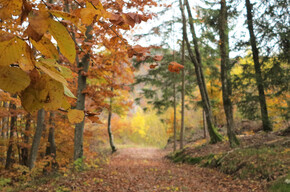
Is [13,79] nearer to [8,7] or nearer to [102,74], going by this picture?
[8,7]

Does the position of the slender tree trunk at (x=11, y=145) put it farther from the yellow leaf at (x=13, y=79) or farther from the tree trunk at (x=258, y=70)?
the tree trunk at (x=258, y=70)

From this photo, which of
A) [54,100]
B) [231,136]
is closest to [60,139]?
[231,136]

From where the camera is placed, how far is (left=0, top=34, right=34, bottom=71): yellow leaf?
462 millimetres

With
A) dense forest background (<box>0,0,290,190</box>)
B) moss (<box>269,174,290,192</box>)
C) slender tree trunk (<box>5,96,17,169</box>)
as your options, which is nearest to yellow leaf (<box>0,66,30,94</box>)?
dense forest background (<box>0,0,290,190</box>)

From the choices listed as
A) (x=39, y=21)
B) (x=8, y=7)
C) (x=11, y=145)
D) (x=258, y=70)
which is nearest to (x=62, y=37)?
(x=39, y=21)

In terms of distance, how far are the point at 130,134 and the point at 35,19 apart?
40852mm

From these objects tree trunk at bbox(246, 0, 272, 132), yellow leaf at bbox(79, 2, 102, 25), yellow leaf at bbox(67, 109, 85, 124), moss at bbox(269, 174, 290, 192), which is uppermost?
tree trunk at bbox(246, 0, 272, 132)

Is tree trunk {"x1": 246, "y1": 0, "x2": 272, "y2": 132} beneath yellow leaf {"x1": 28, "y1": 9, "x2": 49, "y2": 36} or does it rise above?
above

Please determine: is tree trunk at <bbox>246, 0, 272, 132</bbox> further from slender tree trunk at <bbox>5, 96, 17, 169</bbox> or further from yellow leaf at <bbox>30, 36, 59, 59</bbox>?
slender tree trunk at <bbox>5, 96, 17, 169</bbox>

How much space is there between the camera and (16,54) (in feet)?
1.57

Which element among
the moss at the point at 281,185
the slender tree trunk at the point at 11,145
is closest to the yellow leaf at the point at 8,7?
the moss at the point at 281,185

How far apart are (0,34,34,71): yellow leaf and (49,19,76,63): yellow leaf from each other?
72 mm

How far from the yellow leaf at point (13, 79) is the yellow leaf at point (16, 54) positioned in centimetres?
1

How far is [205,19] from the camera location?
10844 mm
